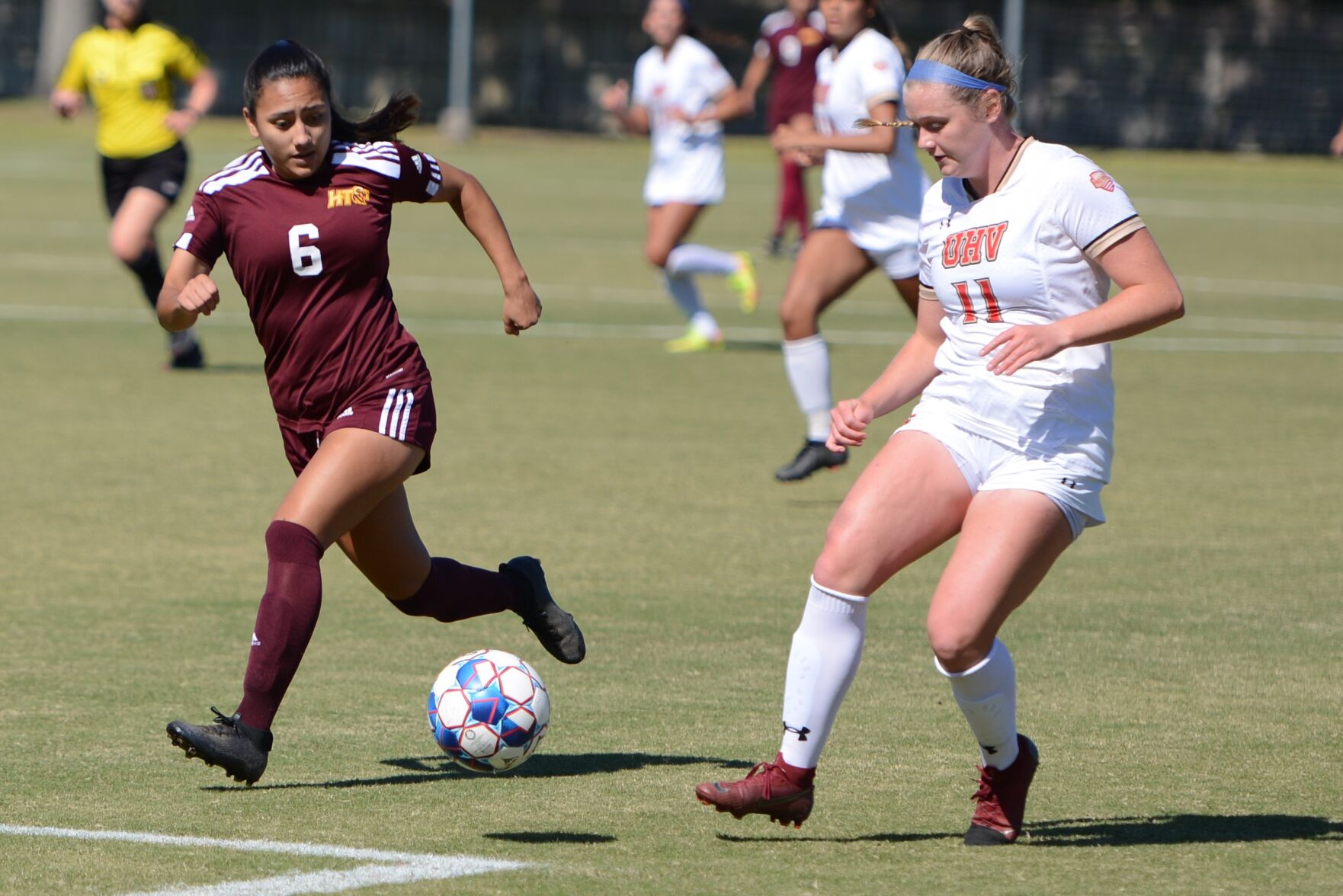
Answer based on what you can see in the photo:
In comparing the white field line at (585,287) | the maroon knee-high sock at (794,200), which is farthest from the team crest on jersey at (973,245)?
the maroon knee-high sock at (794,200)

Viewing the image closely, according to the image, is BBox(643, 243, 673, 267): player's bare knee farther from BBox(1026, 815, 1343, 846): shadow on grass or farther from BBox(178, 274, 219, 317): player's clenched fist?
BBox(1026, 815, 1343, 846): shadow on grass

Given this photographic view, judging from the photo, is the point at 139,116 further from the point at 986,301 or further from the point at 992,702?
the point at 992,702

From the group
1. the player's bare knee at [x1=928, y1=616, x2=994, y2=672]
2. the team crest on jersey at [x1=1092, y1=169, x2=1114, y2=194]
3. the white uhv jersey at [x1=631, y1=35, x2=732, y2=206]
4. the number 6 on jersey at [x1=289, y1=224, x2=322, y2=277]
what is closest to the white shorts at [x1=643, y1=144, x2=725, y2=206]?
the white uhv jersey at [x1=631, y1=35, x2=732, y2=206]

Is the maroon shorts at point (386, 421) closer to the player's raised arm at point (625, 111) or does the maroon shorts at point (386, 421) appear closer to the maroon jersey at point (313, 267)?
the maroon jersey at point (313, 267)

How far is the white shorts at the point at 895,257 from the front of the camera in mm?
10828

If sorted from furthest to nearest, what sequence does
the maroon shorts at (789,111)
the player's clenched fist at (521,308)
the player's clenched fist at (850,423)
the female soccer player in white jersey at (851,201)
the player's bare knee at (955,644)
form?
the maroon shorts at (789,111) < the female soccer player in white jersey at (851,201) < the player's clenched fist at (521,308) < the player's clenched fist at (850,423) < the player's bare knee at (955,644)

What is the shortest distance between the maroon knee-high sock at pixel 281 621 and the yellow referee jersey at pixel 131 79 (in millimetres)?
9521

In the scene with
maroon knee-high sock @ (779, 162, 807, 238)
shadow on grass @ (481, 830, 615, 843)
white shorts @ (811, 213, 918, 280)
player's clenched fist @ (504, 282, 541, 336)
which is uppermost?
player's clenched fist @ (504, 282, 541, 336)

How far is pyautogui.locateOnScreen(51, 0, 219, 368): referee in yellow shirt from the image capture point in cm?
1432

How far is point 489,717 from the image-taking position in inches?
223

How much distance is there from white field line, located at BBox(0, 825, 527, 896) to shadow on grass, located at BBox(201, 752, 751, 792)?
0.66 meters

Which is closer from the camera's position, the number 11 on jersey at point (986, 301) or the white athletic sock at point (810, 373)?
the number 11 on jersey at point (986, 301)

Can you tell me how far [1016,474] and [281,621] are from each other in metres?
1.86

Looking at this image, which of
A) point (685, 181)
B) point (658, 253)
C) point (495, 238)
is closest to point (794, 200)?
point (685, 181)
